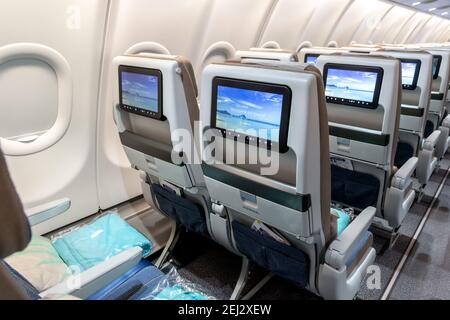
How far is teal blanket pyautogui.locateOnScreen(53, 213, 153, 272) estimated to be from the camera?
2.18 metres

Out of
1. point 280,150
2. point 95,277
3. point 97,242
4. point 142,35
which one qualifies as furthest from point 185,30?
point 95,277

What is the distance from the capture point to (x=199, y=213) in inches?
83.7

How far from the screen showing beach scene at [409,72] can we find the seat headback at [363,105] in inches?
30.4

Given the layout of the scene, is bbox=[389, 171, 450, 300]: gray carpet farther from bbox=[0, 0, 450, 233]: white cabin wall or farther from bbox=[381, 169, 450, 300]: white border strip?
bbox=[0, 0, 450, 233]: white cabin wall

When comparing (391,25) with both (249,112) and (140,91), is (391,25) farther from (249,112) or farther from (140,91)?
(249,112)

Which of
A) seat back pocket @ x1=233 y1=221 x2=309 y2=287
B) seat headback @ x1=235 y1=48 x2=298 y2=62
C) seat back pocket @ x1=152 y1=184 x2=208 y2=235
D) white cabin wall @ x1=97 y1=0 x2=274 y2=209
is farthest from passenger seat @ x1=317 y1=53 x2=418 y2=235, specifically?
white cabin wall @ x1=97 y1=0 x2=274 y2=209

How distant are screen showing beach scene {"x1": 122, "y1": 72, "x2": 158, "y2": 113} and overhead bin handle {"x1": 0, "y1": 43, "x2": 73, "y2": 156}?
743 mm

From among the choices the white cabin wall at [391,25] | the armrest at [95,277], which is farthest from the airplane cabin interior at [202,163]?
the white cabin wall at [391,25]

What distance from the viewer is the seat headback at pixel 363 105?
194cm

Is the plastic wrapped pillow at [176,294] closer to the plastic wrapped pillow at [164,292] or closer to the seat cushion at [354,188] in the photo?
the plastic wrapped pillow at [164,292]

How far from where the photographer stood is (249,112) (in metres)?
1.40

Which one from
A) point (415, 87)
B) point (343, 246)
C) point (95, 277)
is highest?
point (415, 87)

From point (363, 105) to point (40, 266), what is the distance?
2193 millimetres

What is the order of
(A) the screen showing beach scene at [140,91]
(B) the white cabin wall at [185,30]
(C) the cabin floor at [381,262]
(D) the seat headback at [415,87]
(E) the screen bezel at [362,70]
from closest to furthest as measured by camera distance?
(A) the screen showing beach scene at [140,91], (E) the screen bezel at [362,70], (C) the cabin floor at [381,262], (D) the seat headback at [415,87], (B) the white cabin wall at [185,30]
